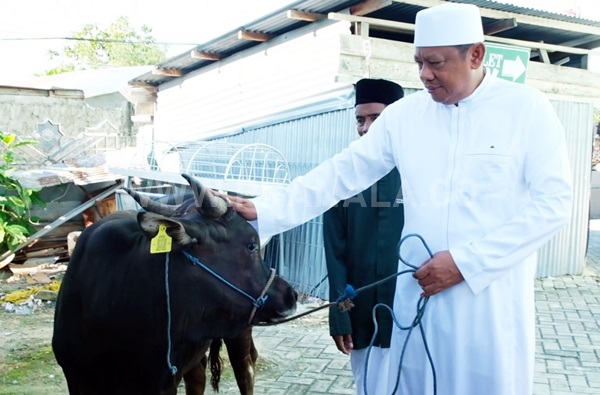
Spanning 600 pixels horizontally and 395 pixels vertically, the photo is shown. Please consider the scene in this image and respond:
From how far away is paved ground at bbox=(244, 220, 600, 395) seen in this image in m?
5.54

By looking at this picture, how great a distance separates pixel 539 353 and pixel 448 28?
4.82m

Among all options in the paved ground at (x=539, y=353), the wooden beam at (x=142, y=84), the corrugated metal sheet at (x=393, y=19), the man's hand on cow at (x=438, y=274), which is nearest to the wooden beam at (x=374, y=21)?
the corrugated metal sheet at (x=393, y=19)

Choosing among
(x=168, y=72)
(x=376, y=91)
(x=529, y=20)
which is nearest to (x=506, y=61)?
(x=529, y=20)

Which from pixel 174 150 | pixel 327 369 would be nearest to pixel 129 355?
pixel 327 369

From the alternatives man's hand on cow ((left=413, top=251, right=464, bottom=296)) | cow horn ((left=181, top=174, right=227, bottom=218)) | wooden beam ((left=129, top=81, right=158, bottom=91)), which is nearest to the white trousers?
man's hand on cow ((left=413, top=251, right=464, bottom=296))

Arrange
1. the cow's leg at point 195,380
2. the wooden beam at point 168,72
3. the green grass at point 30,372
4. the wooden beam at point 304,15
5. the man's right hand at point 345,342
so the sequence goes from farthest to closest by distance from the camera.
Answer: the wooden beam at point 168,72 → the wooden beam at point 304,15 → the green grass at point 30,372 → the cow's leg at point 195,380 → the man's right hand at point 345,342

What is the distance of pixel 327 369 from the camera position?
5.96 meters

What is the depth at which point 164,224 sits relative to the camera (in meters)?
2.88

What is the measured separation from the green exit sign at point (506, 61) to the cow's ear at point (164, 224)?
266 inches

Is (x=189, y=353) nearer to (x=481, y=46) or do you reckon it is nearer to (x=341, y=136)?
(x=481, y=46)

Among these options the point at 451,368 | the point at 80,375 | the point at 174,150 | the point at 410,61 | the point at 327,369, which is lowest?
the point at 327,369

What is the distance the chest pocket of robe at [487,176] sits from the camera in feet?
8.28

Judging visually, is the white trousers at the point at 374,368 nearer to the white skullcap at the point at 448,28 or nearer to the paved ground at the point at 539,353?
the white skullcap at the point at 448,28

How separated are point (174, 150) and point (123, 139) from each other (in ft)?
36.6
